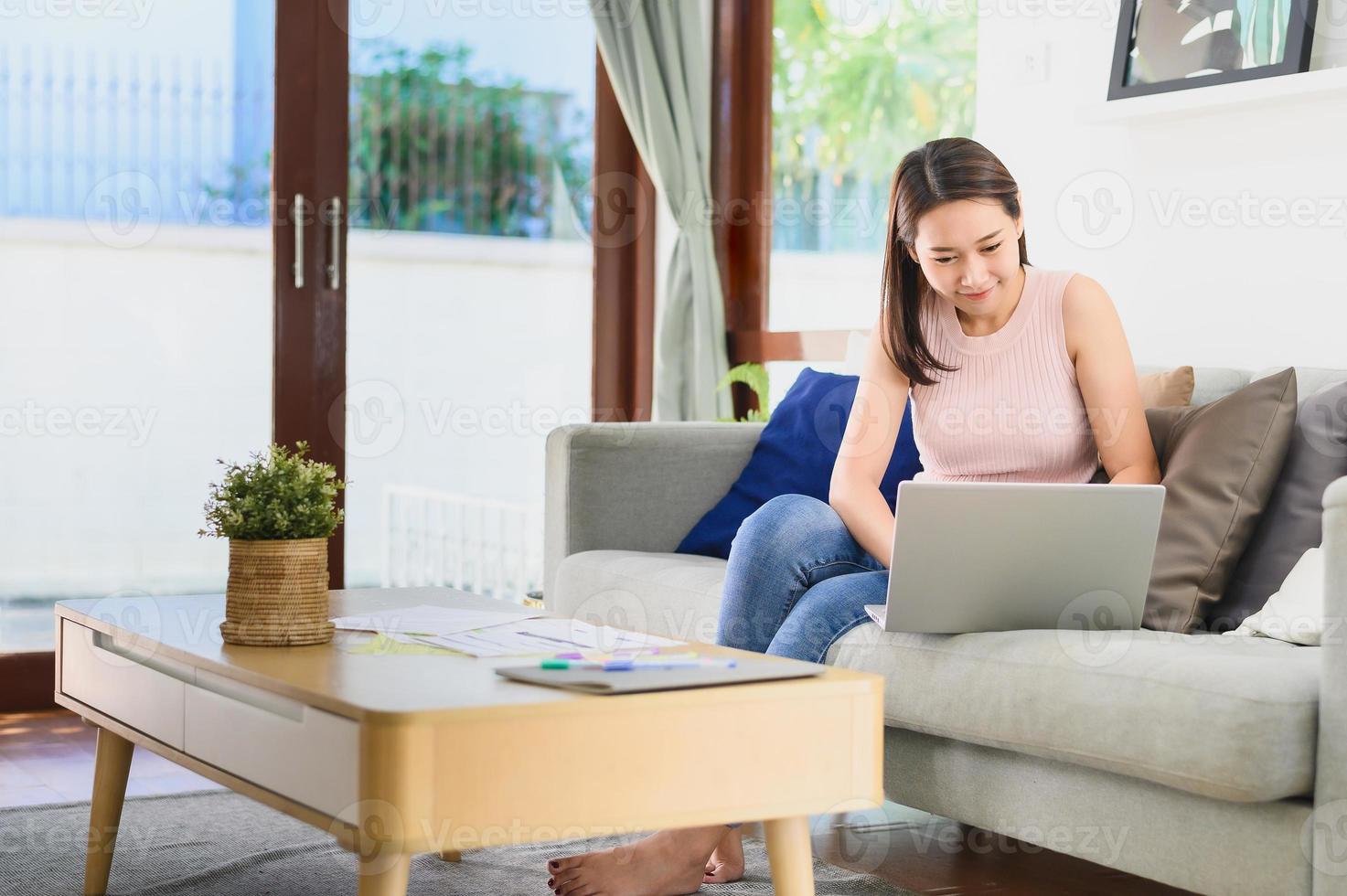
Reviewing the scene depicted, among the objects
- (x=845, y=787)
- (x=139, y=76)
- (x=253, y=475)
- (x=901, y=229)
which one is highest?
(x=139, y=76)

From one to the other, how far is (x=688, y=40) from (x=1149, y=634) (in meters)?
2.73

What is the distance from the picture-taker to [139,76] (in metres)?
3.79

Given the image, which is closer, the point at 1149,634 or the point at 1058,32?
the point at 1149,634

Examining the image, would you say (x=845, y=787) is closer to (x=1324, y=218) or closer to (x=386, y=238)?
(x=1324, y=218)

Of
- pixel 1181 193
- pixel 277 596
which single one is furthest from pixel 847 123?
pixel 277 596

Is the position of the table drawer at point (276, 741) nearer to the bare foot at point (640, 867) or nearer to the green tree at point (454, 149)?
the bare foot at point (640, 867)

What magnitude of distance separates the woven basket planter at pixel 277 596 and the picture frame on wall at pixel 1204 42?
1913mm

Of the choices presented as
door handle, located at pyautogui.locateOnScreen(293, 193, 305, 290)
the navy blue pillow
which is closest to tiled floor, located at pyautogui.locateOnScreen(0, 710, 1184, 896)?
the navy blue pillow

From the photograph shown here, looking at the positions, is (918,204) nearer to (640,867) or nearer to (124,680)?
(640,867)

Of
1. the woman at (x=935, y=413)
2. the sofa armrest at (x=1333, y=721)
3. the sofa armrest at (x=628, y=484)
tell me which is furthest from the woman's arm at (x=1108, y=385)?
the sofa armrest at (x=628, y=484)

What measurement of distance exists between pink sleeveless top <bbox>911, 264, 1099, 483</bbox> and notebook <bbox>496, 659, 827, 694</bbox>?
2.40 ft

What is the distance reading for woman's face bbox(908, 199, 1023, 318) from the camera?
224 cm

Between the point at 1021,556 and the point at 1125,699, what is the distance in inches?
9.1

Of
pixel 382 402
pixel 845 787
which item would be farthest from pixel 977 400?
pixel 382 402
